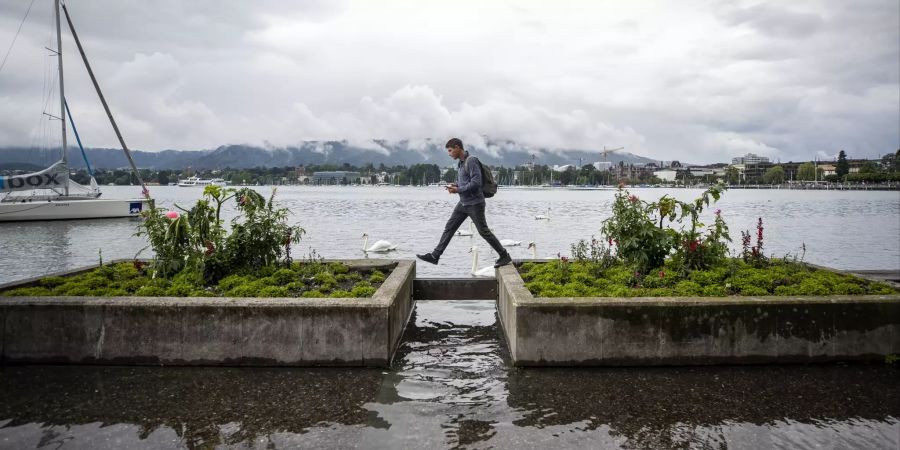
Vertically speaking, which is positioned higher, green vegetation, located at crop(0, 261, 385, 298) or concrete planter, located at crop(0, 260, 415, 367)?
green vegetation, located at crop(0, 261, 385, 298)

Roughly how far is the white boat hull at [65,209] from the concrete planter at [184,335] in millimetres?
45824

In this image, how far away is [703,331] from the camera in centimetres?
685

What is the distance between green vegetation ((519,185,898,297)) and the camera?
25.1 feet

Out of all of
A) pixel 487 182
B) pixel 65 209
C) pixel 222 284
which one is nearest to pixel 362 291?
pixel 222 284

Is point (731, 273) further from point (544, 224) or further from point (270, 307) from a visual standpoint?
point (544, 224)

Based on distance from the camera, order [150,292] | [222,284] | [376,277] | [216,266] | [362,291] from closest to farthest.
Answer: [150,292] → [362,291] → [222,284] → [216,266] → [376,277]

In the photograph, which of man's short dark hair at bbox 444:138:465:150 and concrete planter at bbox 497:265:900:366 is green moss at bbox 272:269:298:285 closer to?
man's short dark hair at bbox 444:138:465:150

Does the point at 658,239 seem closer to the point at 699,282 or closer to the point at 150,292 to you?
the point at 699,282

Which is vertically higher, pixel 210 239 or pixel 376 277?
pixel 210 239

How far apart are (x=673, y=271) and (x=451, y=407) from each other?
→ 4428mm

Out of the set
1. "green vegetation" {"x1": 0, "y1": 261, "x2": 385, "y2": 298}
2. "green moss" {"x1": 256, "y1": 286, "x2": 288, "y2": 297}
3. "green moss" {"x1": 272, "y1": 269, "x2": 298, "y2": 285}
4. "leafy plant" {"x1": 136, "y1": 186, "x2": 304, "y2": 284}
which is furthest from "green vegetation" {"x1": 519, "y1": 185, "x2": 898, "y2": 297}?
"leafy plant" {"x1": 136, "y1": 186, "x2": 304, "y2": 284}

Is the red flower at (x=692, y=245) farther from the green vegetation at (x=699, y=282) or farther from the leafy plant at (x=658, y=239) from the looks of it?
the green vegetation at (x=699, y=282)

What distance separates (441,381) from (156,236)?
4850 mm

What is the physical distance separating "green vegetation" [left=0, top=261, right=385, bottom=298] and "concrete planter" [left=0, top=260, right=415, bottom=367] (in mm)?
671
